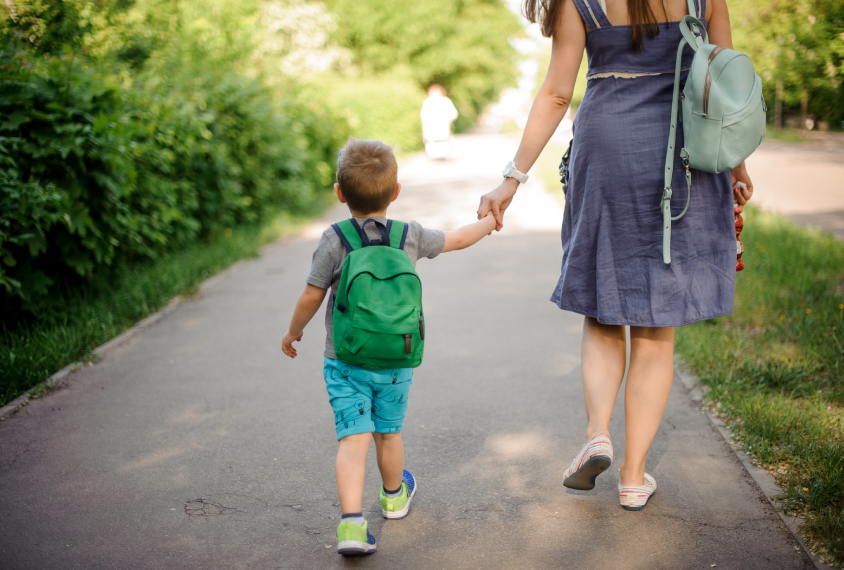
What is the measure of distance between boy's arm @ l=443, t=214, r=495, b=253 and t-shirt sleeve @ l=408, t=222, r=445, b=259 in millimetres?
28

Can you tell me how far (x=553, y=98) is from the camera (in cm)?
263

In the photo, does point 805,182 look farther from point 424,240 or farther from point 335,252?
point 335,252

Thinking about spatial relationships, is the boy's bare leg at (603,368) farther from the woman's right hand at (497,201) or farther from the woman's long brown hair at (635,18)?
the woman's long brown hair at (635,18)

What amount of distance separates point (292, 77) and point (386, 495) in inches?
469

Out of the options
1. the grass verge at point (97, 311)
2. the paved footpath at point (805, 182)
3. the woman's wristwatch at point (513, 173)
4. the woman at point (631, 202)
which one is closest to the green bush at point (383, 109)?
the paved footpath at point (805, 182)

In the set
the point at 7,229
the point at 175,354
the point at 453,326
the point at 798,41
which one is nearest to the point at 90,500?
the point at 175,354

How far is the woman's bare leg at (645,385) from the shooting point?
8.66 feet

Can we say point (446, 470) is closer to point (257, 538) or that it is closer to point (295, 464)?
point (295, 464)

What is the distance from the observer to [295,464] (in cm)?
319

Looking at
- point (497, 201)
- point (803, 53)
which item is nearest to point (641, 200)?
point (497, 201)

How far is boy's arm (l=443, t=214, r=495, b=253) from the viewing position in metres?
2.57

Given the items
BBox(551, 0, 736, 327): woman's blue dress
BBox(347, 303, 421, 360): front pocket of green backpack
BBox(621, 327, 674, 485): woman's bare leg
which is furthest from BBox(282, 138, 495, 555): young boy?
BBox(621, 327, 674, 485): woman's bare leg

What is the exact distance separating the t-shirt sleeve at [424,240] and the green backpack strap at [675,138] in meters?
0.79

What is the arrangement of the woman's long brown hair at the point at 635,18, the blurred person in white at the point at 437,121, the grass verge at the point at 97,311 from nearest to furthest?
1. the woman's long brown hair at the point at 635,18
2. the grass verge at the point at 97,311
3. the blurred person in white at the point at 437,121
